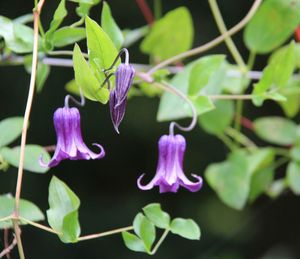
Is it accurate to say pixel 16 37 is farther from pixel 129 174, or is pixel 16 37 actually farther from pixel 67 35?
pixel 129 174

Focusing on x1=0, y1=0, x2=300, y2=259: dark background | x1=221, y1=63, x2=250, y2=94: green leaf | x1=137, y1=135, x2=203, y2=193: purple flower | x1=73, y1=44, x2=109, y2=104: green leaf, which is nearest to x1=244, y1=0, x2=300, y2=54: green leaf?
x1=221, y1=63, x2=250, y2=94: green leaf

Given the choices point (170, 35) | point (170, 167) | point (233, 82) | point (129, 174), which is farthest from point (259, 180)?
point (129, 174)

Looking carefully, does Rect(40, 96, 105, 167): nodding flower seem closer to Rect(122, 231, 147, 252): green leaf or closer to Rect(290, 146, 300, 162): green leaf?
Rect(122, 231, 147, 252): green leaf

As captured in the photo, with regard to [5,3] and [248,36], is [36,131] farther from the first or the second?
[248,36]

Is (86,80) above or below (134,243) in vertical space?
above

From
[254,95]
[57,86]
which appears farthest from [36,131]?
[254,95]

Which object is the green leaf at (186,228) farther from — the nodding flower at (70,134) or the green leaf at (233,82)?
the green leaf at (233,82)
